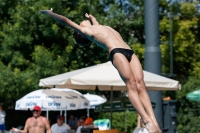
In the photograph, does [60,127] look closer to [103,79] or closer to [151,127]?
[103,79]

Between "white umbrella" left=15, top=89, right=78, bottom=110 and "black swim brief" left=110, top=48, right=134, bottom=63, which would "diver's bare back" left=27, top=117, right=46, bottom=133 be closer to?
"white umbrella" left=15, top=89, right=78, bottom=110

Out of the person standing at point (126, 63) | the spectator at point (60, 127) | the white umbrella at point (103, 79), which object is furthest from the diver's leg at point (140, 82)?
the spectator at point (60, 127)

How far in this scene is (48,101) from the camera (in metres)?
15.0

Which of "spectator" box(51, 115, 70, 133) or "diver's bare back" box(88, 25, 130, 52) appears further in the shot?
"spectator" box(51, 115, 70, 133)

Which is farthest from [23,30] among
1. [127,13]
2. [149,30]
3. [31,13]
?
[149,30]

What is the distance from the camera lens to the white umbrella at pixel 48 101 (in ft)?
49.0

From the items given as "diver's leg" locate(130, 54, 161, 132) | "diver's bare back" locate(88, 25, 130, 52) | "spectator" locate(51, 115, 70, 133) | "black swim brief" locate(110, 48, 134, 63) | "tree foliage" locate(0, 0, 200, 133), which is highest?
"tree foliage" locate(0, 0, 200, 133)

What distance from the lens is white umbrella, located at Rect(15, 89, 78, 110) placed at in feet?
49.0

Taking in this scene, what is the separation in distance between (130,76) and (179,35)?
18.9 m

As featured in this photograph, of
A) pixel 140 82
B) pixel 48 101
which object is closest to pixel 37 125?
pixel 48 101

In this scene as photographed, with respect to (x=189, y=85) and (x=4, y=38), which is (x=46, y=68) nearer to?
(x=4, y=38)

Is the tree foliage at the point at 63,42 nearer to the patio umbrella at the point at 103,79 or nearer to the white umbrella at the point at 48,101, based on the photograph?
the white umbrella at the point at 48,101

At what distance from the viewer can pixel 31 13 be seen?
2306 cm

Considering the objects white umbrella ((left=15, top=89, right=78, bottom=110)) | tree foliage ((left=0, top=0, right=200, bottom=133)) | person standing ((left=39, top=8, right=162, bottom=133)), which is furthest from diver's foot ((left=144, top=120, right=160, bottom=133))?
tree foliage ((left=0, top=0, right=200, bottom=133))
